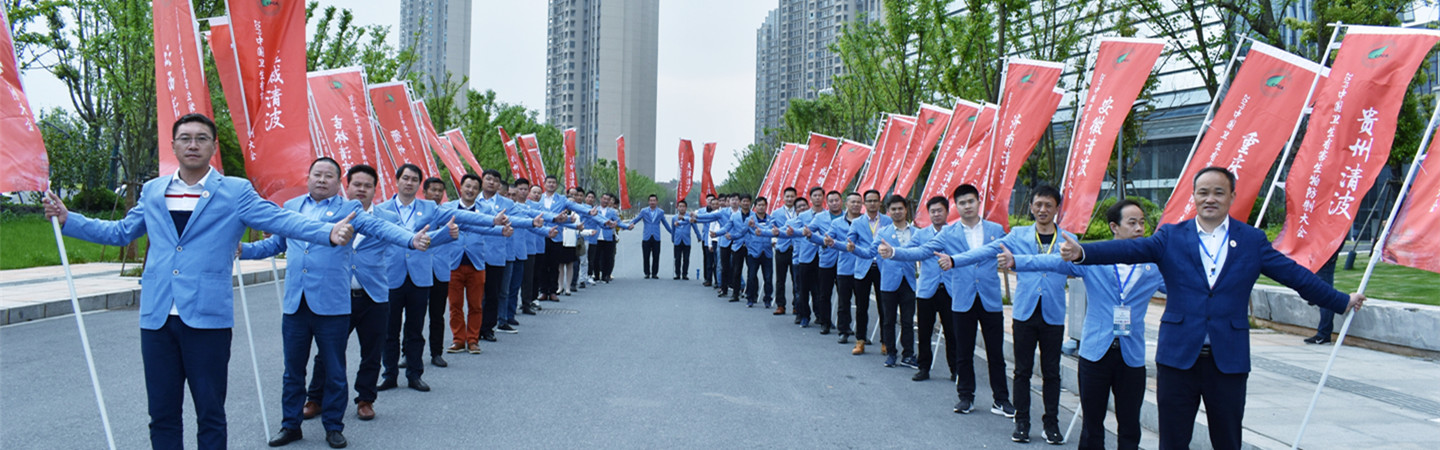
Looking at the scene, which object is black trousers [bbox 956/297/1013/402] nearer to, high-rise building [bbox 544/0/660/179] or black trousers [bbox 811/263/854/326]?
black trousers [bbox 811/263/854/326]

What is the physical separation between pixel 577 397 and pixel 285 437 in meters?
2.05

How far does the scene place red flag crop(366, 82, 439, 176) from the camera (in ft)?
34.6

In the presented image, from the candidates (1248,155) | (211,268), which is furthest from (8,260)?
(1248,155)

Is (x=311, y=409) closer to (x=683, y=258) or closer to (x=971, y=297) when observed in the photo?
(x=971, y=297)

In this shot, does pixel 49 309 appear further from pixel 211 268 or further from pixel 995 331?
pixel 995 331

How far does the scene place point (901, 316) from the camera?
28.7 feet

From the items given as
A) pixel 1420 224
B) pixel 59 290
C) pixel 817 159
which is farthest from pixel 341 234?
pixel 817 159

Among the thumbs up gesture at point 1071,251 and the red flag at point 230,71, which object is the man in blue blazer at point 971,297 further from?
the red flag at point 230,71

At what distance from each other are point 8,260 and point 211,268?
16971mm

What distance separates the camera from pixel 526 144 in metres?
17.5

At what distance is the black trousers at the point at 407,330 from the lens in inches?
269

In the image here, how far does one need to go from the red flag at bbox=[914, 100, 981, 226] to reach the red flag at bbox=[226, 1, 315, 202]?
614cm

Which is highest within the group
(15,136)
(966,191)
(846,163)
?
(846,163)

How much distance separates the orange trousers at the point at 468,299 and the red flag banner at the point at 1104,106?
540cm
